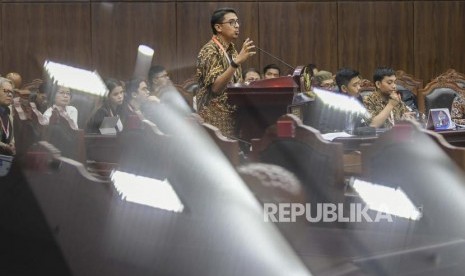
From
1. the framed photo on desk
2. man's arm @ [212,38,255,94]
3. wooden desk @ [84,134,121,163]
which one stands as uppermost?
man's arm @ [212,38,255,94]

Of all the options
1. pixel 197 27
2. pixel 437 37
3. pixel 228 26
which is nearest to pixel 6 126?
pixel 228 26

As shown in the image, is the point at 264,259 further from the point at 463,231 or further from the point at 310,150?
the point at 463,231

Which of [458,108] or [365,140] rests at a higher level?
[365,140]

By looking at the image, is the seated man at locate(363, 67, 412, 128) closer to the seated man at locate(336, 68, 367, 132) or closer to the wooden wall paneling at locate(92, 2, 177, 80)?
the seated man at locate(336, 68, 367, 132)

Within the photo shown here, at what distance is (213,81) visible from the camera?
64.3 inches

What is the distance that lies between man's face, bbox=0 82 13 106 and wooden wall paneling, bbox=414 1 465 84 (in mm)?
2656

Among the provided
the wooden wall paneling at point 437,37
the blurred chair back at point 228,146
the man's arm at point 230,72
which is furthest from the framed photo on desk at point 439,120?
the wooden wall paneling at point 437,37

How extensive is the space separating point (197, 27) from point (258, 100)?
85.4 inches

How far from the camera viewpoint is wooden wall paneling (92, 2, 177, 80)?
3.41 meters

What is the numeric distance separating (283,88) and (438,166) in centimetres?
56

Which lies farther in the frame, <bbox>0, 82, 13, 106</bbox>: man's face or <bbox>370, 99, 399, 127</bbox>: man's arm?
<bbox>370, 99, 399, 127</bbox>: man's arm

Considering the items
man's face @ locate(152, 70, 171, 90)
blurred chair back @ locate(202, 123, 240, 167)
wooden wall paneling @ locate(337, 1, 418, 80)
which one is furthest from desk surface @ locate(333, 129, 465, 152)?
wooden wall paneling @ locate(337, 1, 418, 80)

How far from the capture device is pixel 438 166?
3.20 ft

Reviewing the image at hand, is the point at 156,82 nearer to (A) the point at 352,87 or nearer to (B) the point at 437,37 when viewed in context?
(A) the point at 352,87
